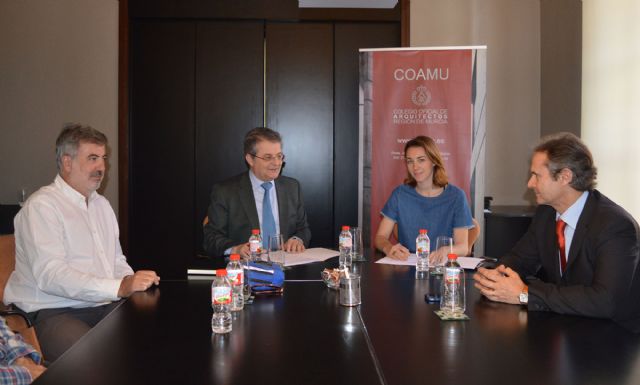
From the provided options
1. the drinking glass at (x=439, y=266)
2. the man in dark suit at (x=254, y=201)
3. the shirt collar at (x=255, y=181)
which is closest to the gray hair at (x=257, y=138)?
the man in dark suit at (x=254, y=201)

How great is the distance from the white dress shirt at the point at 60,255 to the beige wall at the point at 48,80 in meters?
3.24

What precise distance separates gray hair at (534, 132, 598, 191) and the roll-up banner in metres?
2.50

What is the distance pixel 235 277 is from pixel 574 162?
1436mm

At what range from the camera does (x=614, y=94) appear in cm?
463

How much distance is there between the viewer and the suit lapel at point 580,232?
7.69ft

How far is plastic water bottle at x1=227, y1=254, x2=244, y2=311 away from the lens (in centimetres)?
220

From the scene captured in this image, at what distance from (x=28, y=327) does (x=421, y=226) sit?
224cm

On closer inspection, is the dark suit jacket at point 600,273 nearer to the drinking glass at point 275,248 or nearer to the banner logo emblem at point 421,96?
the drinking glass at point 275,248

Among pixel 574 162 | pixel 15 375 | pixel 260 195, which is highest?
pixel 574 162

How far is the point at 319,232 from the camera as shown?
6137 millimetres

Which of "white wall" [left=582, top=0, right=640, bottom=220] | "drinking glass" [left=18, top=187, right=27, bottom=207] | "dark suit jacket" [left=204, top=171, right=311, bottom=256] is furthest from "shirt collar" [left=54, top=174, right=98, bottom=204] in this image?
"white wall" [left=582, top=0, right=640, bottom=220]

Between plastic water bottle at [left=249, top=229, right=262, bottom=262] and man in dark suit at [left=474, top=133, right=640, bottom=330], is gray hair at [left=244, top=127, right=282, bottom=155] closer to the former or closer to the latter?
plastic water bottle at [left=249, top=229, right=262, bottom=262]

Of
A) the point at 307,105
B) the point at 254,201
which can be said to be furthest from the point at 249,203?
the point at 307,105

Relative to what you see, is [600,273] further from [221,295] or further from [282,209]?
[282,209]
